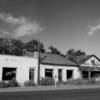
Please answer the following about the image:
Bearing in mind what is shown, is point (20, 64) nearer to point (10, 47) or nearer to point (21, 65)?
point (21, 65)

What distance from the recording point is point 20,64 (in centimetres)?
3120

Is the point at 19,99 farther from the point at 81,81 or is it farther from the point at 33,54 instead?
the point at 33,54

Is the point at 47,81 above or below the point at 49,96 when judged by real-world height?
above

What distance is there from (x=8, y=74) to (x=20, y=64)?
2471 mm


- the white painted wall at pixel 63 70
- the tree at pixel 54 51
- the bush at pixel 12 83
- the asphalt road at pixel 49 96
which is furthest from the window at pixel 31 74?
the tree at pixel 54 51

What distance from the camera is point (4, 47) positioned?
6347cm

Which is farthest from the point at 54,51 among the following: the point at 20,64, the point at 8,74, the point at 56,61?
the point at 8,74

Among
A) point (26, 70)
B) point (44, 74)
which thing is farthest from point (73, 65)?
point (26, 70)

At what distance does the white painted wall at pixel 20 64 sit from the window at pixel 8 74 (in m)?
0.65

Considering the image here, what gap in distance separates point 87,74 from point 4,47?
103ft

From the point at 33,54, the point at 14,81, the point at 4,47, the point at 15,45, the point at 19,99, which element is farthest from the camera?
the point at 15,45

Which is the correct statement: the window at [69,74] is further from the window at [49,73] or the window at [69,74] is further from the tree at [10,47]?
the tree at [10,47]

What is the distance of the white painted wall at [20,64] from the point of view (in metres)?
29.6

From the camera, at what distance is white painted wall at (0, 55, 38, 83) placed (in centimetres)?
2958
